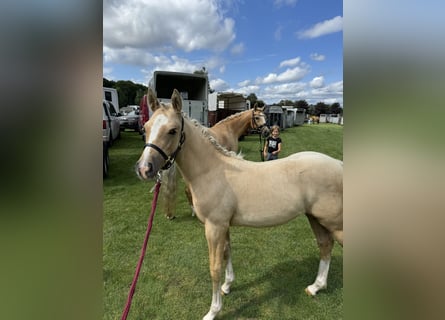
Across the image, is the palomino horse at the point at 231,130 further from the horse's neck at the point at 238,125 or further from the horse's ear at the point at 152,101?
the horse's ear at the point at 152,101

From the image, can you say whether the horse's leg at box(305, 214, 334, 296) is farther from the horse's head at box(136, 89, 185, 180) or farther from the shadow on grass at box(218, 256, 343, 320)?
the horse's head at box(136, 89, 185, 180)

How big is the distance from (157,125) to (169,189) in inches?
98.3

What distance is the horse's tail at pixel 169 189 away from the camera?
3.94 meters

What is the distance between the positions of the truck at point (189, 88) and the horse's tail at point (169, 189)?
15.7 feet

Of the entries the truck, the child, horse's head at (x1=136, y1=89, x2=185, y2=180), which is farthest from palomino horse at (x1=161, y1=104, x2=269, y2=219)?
the truck

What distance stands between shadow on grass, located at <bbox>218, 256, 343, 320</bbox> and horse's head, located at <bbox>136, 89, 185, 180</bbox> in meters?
1.63

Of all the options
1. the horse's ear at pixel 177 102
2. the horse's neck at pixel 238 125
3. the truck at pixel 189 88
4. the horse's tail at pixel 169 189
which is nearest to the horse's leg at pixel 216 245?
the horse's ear at pixel 177 102

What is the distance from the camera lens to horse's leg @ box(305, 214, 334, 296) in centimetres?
264

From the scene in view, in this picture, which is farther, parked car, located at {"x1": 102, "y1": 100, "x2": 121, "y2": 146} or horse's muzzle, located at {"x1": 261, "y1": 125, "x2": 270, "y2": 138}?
horse's muzzle, located at {"x1": 261, "y1": 125, "x2": 270, "y2": 138}

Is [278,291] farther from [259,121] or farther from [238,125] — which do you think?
[259,121]

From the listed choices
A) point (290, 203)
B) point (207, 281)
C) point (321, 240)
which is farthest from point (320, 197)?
point (207, 281)

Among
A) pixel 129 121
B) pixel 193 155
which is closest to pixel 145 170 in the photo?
pixel 193 155
